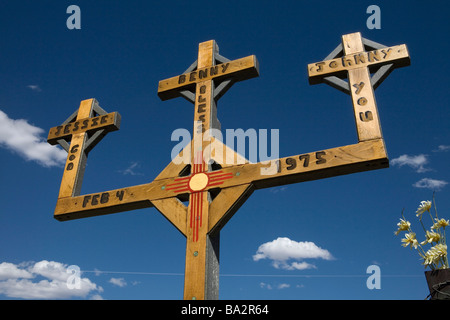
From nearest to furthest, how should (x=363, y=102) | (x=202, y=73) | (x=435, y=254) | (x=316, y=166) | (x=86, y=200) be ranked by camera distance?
1. (x=435, y=254)
2. (x=316, y=166)
3. (x=363, y=102)
4. (x=86, y=200)
5. (x=202, y=73)

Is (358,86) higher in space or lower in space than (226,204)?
higher

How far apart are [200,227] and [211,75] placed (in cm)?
230

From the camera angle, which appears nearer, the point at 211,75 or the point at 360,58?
the point at 360,58

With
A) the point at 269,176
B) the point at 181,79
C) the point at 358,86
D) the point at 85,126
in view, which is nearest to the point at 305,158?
the point at 269,176

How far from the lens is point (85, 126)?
21.4ft

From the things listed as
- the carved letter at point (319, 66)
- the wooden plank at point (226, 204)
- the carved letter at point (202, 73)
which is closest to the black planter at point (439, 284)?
the wooden plank at point (226, 204)

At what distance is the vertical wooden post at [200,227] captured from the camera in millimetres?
4270

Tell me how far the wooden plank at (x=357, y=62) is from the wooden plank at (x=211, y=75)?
2.67ft

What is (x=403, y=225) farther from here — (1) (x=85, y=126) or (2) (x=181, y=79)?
(1) (x=85, y=126)

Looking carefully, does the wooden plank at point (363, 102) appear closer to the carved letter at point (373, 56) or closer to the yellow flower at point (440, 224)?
the carved letter at point (373, 56)

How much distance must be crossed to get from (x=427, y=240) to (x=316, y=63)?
2.65 m
